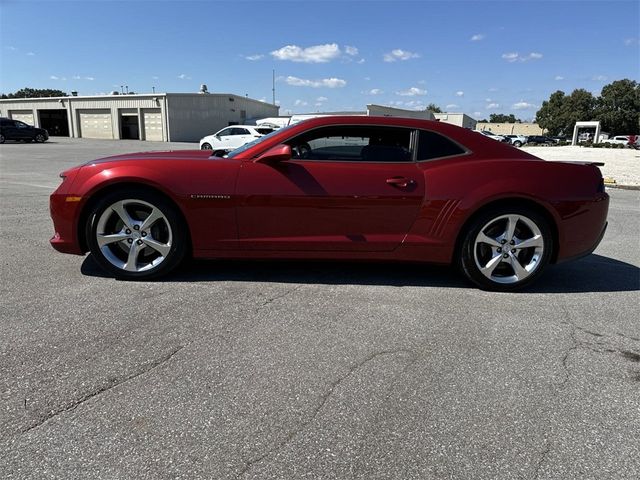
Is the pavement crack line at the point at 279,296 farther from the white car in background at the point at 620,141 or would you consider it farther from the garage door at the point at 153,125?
the white car in background at the point at 620,141

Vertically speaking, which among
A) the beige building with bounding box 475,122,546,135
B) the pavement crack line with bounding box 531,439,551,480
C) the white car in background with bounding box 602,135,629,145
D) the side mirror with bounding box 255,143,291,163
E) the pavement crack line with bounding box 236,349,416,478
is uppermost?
the beige building with bounding box 475,122,546,135

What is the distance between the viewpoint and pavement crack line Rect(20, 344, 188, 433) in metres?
2.24

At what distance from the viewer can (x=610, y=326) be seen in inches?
139

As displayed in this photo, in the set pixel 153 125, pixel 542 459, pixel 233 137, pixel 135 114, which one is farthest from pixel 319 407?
pixel 135 114

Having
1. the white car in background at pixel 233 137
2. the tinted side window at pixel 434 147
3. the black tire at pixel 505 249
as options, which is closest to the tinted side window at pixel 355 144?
the tinted side window at pixel 434 147

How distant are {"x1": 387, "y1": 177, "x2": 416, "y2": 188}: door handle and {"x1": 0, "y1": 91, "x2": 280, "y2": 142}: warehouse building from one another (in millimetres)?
43458

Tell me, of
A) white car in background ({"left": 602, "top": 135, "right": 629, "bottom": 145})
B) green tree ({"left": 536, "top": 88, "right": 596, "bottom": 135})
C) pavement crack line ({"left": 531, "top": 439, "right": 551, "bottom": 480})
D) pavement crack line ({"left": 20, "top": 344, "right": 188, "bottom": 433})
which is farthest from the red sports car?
green tree ({"left": 536, "top": 88, "right": 596, "bottom": 135})

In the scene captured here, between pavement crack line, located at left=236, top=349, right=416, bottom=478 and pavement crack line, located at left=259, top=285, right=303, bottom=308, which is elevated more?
pavement crack line, located at left=259, top=285, right=303, bottom=308

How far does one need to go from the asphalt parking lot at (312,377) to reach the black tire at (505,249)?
0.15m

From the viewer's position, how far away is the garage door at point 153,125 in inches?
1750

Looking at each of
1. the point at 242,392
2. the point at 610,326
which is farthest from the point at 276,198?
the point at 610,326

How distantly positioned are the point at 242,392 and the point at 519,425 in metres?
1.42

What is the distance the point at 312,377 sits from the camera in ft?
8.84

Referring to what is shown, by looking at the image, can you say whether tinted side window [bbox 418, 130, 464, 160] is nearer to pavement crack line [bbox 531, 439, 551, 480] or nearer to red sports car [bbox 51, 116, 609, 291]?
red sports car [bbox 51, 116, 609, 291]
